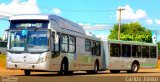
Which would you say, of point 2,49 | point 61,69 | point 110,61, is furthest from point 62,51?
point 2,49

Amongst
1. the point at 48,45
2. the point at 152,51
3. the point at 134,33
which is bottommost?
the point at 152,51

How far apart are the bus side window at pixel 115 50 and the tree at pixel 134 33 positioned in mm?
71082

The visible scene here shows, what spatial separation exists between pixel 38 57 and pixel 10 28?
7.44ft

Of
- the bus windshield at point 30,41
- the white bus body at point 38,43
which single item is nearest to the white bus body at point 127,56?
the white bus body at point 38,43

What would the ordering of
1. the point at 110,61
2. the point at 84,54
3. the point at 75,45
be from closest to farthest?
the point at 75,45
the point at 84,54
the point at 110,61

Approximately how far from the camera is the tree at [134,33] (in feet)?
351

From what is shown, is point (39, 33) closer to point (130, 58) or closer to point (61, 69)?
point (61, 69)

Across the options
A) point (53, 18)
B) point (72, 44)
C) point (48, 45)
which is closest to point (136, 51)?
point (72, 44)

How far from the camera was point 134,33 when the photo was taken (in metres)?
111

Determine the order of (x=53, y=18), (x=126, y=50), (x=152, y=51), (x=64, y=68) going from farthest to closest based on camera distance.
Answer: (x=152, y=51) → (x=126, y=50) → (x=64, y=68) → (x=53, y=18)

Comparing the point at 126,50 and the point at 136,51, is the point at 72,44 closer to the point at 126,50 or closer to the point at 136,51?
the point at 126,50

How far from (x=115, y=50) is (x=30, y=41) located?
11.7 meters

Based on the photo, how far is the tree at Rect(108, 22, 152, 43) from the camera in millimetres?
106863

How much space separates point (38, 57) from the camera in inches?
914
